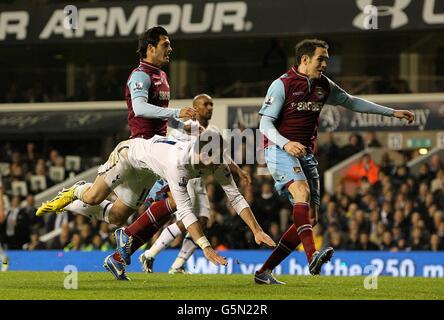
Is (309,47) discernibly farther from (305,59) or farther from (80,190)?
(80,190)

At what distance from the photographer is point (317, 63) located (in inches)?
431

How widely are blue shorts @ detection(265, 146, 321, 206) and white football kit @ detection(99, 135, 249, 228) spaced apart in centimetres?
46

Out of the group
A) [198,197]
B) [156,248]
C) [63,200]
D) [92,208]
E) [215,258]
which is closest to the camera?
[215,258]

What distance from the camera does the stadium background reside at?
2056cm

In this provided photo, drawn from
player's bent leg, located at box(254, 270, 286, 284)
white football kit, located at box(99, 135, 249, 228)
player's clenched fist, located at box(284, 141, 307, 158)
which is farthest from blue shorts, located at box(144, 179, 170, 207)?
player's clenched fist, located at box(284, 141, 307, 158)

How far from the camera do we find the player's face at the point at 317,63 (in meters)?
10.9

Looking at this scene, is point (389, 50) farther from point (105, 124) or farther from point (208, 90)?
point (105, 124)

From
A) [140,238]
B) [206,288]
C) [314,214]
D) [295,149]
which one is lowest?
[206,288]

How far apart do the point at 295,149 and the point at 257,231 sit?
0.86 m

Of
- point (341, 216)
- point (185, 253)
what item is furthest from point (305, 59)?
point (341, 216)

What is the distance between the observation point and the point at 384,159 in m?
22.3

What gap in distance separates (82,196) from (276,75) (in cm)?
1326
